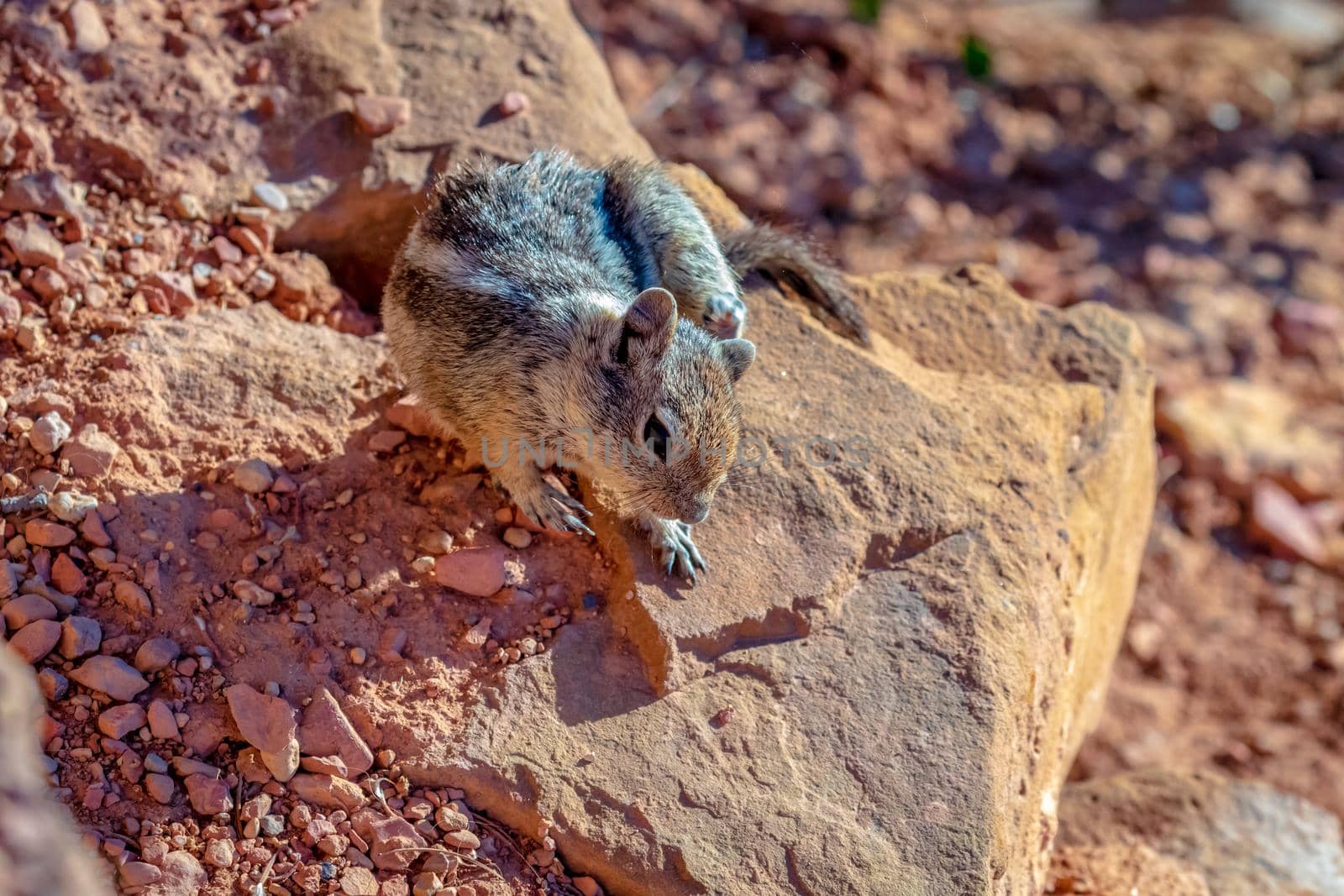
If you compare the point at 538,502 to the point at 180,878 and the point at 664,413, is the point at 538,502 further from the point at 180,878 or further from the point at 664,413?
the point at 180,878

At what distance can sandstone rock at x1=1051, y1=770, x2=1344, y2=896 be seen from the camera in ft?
15.0

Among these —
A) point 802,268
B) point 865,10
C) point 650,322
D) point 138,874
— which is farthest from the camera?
point 865,10

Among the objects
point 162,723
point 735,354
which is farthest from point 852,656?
A: point 162,723

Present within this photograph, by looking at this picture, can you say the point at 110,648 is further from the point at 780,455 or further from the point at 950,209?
the point at 950,209

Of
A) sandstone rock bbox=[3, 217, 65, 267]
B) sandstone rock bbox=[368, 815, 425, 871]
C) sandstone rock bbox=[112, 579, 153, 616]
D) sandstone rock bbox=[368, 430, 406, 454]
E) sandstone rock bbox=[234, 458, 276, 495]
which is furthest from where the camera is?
sandstone rock bbox=[3, 217, 65, 267]

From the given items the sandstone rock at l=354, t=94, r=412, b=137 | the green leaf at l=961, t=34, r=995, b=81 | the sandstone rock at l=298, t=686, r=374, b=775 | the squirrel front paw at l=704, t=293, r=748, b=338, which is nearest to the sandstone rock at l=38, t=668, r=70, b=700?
the sandstone rock at l=298, t=686, r=374, b=775

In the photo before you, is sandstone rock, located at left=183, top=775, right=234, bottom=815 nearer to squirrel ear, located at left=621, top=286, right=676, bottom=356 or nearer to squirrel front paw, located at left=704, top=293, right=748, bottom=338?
squirrel ear, located at left=621, top=286, right=676, bottom=356

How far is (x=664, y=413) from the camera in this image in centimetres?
371

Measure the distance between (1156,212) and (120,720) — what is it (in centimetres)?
810

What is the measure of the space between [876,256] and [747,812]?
5.34m

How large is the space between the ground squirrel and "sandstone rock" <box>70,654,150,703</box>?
1.29 meters

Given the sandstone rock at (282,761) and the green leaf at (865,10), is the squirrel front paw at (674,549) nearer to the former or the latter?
the sandstone rock at (282,761)

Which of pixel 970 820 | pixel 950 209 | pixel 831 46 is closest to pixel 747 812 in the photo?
pixel 970 820

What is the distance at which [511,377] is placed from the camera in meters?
4.03
